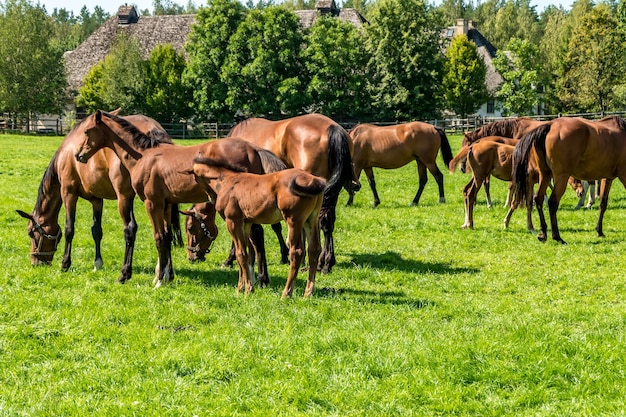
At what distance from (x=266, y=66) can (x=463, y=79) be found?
15.8 meters

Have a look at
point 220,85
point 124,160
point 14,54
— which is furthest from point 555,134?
point 14,54

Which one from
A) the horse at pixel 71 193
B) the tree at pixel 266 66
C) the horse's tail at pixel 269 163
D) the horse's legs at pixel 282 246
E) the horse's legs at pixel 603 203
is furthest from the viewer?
the tree at pixel 266 66

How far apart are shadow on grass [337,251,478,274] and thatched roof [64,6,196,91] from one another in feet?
173

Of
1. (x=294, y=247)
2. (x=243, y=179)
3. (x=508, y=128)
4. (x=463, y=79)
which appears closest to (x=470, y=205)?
(x=508, y=128)

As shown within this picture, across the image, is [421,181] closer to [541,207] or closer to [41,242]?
[541,207]

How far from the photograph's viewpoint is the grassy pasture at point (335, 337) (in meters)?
5.24

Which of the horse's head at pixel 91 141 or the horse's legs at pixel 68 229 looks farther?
the horse's legs at pixel 68 229

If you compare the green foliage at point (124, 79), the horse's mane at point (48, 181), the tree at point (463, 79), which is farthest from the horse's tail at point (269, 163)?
the tree at point (463, 79)

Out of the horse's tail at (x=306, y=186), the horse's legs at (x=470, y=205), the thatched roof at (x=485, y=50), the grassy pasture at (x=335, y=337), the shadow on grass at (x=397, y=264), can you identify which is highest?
the thatched roof at (x=485, y=50)

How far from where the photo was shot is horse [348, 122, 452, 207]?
17.5m

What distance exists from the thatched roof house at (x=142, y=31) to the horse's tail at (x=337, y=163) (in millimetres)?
52112

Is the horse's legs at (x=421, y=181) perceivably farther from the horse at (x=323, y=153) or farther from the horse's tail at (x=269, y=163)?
the horse's tail at (x=269, y=163)

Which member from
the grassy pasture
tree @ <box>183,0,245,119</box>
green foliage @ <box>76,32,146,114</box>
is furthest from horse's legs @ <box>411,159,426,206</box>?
green foliage @ <box>76,32,146,114</box>

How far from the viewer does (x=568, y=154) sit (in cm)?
1194
